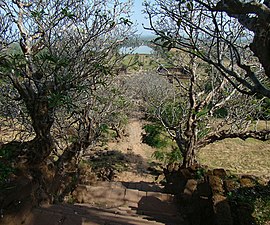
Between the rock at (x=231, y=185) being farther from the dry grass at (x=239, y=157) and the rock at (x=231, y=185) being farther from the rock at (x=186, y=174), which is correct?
the dry grass at (x=239, y=157)

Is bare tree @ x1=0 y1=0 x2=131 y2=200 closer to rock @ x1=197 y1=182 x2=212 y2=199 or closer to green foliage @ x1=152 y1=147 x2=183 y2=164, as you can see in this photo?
rock @ x1=197 y1=182 x2=212 y2=199

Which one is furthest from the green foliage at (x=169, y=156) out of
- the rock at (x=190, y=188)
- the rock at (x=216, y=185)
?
the rock at (x=216, y=185)

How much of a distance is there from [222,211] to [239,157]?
27.7 ft

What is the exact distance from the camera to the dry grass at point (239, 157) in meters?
9.69

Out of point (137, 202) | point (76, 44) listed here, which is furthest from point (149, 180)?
point (76, 44)

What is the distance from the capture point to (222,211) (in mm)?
3160

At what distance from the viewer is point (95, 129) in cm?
641

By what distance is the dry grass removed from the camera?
9688mm

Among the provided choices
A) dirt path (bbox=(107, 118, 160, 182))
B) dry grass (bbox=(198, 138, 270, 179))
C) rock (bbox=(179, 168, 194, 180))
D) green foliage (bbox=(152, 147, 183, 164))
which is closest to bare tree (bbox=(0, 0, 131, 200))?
rock (bbox=(179, 168, 194, 180))

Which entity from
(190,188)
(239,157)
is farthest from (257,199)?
(239,157)

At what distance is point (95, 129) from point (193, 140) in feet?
7.68

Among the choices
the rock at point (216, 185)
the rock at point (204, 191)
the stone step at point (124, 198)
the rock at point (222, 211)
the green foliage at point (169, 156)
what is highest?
the green foliage at point (169, 156)

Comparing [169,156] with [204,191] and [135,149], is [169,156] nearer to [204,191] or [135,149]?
[135,149]

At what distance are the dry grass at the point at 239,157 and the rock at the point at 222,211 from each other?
20.5 feet
